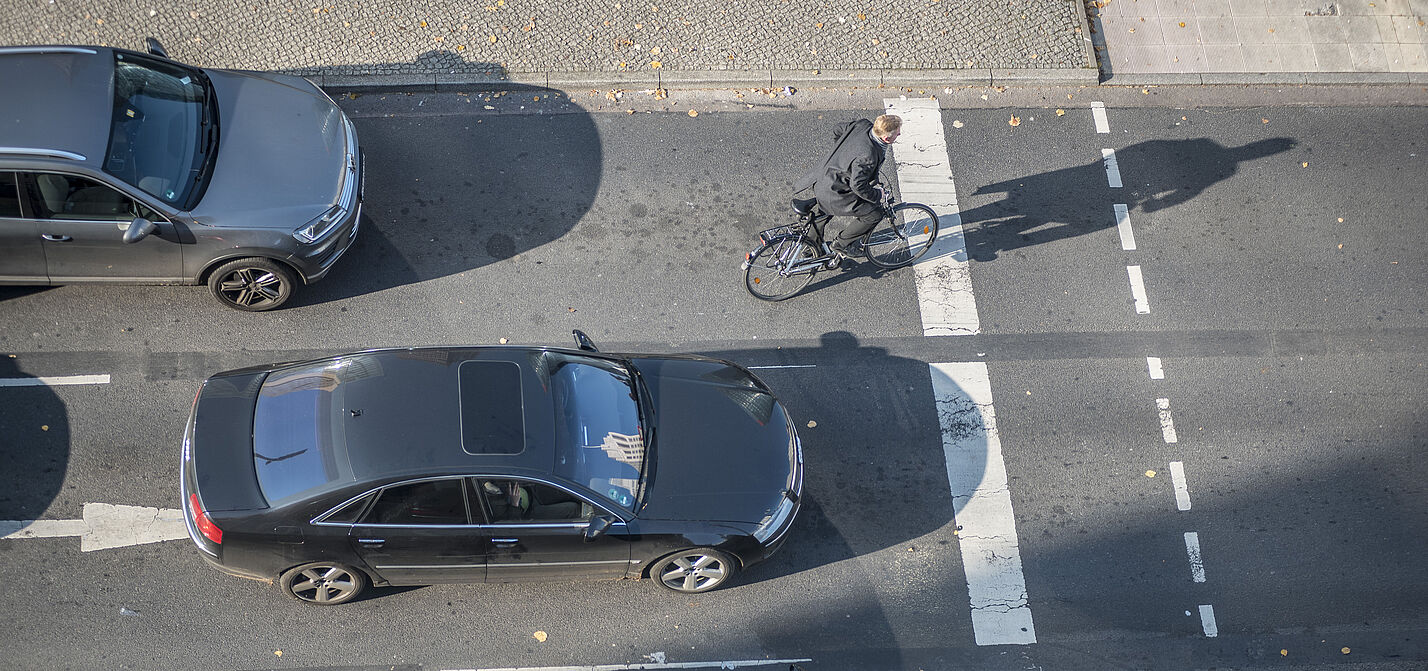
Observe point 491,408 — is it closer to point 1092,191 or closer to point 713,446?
point 713,446

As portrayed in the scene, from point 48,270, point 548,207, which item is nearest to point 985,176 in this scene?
point 548,207

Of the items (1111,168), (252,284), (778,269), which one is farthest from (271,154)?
(1111,168)

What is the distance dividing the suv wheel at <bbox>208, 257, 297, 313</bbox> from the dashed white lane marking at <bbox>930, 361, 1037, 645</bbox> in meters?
5.87

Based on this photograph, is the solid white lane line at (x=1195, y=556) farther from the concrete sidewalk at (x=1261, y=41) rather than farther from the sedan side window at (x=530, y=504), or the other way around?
the concrete sidewalk at (x=1261, y=41)

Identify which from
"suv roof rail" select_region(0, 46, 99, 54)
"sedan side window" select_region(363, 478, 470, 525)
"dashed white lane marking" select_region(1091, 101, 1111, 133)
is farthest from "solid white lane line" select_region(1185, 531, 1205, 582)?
"suv roof rail" select_region(0, 46, 99, 54)

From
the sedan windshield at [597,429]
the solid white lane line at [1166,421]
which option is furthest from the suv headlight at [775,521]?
the solid white lane line at [1166,421]

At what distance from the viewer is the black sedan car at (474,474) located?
257 inches

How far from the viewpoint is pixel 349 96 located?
1001 centimetres

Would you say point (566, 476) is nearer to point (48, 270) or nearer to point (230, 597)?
point (230, 597)

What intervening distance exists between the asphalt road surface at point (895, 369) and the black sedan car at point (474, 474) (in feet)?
2.14

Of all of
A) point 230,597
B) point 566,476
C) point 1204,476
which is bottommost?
point 1204,476

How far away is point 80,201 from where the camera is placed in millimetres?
7633

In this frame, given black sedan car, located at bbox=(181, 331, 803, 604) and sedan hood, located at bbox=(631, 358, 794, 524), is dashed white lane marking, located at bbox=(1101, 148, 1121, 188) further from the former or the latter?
black sedan car, located at bbox=(181, 331, 803, 604)

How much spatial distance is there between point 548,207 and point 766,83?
9.23ft
